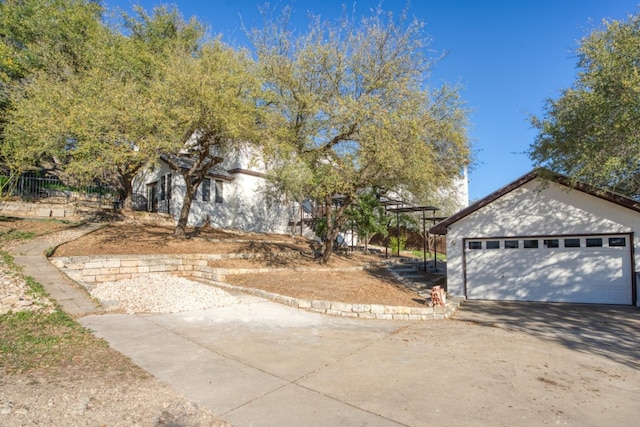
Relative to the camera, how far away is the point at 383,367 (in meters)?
5.21

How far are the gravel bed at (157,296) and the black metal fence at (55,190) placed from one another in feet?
41.5

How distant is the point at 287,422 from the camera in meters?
3.55

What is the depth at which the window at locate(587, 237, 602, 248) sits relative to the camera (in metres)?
11.6

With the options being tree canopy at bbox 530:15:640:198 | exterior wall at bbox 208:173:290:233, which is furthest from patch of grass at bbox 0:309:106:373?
exterior wall at bbox 208:173:290:233

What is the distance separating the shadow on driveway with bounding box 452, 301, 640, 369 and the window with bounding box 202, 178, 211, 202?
16.5 m

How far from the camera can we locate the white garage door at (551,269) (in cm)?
1133

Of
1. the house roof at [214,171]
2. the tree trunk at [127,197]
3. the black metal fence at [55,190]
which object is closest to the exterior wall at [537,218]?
the house roof at [214,171]

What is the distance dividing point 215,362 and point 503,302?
10749 millimetres

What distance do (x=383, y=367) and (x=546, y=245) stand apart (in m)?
9.95

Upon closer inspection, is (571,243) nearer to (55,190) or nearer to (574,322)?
(574,322)

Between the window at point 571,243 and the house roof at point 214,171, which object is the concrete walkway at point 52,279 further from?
the window at point 571,243

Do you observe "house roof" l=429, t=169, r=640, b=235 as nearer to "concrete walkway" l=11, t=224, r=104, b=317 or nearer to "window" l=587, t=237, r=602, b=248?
"window" l=587, t=237, r=602, b=248

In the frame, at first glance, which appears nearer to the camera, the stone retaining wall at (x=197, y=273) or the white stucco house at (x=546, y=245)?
the stone retaining wall at (x=197, y=273)

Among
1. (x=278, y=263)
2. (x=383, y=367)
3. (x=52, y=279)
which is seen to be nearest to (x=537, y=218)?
(x=278, y=263)
